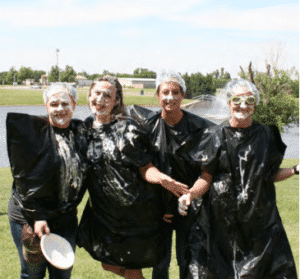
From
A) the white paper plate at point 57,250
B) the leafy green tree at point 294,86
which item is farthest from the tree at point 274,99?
the white paper plate at point 57,250

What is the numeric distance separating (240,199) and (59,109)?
1.43 m

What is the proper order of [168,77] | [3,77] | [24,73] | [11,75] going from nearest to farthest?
[168,77] < [24,73] < [11,75] < [3,77]

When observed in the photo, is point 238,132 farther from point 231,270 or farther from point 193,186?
point 231,270

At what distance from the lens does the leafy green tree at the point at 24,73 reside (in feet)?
279

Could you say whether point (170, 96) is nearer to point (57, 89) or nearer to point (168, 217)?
point (57, 89)

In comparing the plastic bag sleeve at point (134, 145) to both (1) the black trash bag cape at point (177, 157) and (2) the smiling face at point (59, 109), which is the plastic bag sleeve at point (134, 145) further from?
(2) the smiling face at point (59, 109)

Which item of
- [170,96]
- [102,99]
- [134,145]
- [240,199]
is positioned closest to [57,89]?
[102,99]

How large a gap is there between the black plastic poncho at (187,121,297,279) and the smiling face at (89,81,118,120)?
0.74 m

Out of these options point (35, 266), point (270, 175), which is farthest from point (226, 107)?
point (35, 266)

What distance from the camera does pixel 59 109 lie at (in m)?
2.67

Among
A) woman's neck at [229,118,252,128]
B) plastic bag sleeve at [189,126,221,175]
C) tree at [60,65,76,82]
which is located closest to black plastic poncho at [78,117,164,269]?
plastic bag sleeve at [189,126,221,175]

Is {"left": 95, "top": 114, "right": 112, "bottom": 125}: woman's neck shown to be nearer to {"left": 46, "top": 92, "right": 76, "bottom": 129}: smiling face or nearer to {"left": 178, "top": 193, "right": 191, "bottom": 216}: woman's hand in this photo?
{"left": 46, "top": 92, "right": 76, "bottom": 129}: smiling face

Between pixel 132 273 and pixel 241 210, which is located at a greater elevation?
pixel 241 210

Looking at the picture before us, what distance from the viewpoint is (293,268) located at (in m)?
2.81
